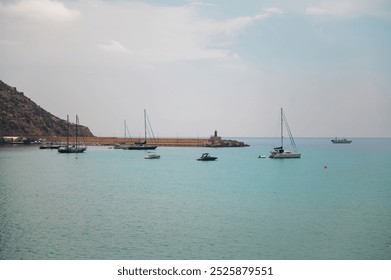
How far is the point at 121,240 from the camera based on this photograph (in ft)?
55.6

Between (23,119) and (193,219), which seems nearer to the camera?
(193,219)

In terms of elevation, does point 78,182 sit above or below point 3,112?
below

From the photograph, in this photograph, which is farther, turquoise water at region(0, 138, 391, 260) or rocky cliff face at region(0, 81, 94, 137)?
rocky cliff face at region(0, 81, 94, 137)

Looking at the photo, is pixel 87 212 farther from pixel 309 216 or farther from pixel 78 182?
pixel 78 182

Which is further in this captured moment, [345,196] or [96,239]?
[345,196]

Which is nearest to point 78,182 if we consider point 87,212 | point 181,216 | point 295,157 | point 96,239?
point 87,212

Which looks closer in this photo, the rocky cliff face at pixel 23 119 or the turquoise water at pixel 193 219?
the turquoise water at pixel 193 219

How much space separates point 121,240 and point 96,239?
97cm

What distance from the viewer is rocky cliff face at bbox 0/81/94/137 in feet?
269

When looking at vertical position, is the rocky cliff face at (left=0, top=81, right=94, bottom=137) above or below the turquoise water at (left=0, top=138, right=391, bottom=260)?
above

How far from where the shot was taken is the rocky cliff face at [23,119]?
82.0 m

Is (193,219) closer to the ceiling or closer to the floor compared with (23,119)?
closer to the floor

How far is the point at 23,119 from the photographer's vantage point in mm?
98625

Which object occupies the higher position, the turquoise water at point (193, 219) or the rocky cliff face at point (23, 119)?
the rocky cliff face at point (23, 119)
